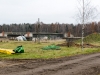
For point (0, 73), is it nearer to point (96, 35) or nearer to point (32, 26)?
point (96, 35)

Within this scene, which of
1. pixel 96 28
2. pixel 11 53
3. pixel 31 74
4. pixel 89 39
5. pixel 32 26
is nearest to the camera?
pixel 31 74

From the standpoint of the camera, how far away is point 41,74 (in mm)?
9430

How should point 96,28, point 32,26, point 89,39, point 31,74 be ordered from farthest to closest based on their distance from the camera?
1. point 32,26
2. point 96,28
3. point 89,39
4. point 31,74

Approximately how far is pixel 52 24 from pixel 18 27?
24.2m

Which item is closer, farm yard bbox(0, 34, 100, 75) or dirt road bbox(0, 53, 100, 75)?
dirt road bbox(0, 53, 100, 75)

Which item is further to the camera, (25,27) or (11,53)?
(25,27)

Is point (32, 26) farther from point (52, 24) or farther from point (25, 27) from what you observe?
point (52, 24)

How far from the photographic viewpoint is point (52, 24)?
148375 millimetres

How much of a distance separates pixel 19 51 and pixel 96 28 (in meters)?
108

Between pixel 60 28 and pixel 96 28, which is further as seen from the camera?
pixel 60 28

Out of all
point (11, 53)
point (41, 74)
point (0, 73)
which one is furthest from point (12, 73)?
point (11, 53)

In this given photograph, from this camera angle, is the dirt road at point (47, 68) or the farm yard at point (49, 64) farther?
the farm yard at point (49, 64)

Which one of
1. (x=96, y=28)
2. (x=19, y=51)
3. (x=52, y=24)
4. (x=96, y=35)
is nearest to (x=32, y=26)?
(x=52, y=24)

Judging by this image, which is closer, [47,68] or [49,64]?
[47,68]
